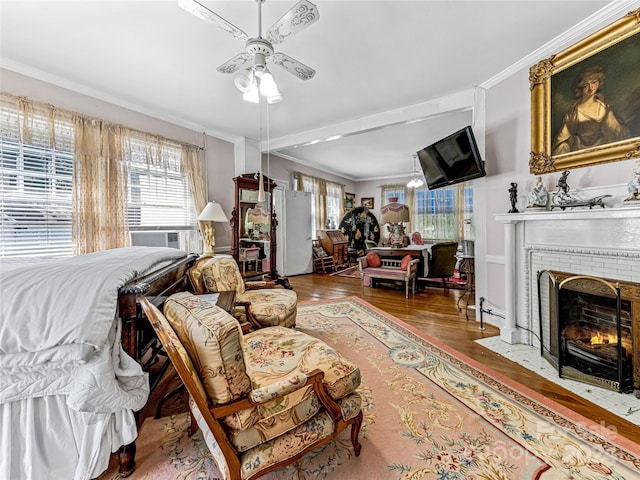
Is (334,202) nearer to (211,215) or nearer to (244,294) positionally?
(211,215)

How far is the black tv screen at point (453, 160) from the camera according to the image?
9.42 feet

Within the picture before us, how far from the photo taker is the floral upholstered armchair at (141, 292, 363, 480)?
924mm

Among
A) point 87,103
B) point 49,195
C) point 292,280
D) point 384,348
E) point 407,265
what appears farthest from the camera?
point 292,280

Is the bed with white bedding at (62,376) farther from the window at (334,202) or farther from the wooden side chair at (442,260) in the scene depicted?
the window at (334,202)

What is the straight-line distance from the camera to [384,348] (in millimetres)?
2461

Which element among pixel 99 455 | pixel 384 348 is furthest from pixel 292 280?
pixel 99 455

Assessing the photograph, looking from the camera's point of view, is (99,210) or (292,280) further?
(292,280)

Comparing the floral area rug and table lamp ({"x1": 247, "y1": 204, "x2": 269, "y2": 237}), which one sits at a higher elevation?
table lamp ({"x1": 247, "y1": 204, "x2": 269, "y2": 237})

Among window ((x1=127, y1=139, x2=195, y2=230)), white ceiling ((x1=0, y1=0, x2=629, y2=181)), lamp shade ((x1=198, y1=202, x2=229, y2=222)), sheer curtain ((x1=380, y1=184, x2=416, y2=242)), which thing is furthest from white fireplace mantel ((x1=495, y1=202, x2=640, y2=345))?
sheer curtain ((x1=380, y1=184, x2=416, y2=242))

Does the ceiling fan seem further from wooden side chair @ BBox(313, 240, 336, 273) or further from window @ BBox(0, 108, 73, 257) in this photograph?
wooden side chair @ BBox(313, 240, 336, 273)

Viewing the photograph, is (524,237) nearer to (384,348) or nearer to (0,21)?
(384,348)

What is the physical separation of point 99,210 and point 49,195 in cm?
42

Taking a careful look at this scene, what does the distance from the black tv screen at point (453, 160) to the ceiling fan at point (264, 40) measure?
1.94m

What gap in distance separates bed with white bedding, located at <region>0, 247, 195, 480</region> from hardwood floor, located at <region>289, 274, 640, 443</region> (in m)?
2.48
